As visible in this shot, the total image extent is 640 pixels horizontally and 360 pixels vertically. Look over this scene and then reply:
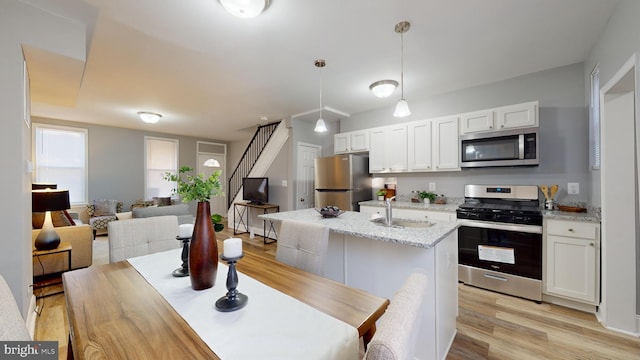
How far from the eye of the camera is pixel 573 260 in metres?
2.34

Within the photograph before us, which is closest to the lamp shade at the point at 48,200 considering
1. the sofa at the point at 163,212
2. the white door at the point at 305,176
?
the sofa at the point at 163,212

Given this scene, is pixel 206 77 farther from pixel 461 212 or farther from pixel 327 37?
pixel 461 212

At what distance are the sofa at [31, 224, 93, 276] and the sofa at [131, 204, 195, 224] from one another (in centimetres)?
61

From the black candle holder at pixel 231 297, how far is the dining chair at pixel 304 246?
63cm

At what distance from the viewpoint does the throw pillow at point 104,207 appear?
5.51 m

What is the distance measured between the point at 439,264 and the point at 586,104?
9.29 ft

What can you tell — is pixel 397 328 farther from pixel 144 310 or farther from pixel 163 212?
pixel 163 212

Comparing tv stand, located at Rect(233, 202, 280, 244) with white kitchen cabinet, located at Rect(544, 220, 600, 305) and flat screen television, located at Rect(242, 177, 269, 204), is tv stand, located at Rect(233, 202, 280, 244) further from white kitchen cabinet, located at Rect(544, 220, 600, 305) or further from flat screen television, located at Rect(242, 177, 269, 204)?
white kitchen cabinet, located at Rect(544, 220, 600, 305)

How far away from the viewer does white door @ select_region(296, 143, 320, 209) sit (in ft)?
16.3

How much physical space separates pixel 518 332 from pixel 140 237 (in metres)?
3.11

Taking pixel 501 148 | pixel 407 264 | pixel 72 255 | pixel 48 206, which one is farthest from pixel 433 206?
pixel 72 255

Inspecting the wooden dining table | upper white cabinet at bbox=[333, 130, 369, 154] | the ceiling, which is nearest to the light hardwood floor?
the wooden dining table

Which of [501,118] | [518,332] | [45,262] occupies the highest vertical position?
[501,118]

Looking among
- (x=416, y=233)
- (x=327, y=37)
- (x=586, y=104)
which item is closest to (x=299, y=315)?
(x=416, y=233)
